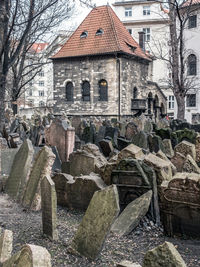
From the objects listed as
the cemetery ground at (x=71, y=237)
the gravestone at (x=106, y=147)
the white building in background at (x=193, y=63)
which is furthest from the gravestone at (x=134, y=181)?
the white building in background at (x=193, y=63)

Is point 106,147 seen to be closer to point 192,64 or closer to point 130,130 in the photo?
point 130,130

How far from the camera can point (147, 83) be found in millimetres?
31141

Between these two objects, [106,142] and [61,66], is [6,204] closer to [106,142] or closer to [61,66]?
[106,142]

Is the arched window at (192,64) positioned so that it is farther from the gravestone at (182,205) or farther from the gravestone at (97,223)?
the gravestone at (97,223)

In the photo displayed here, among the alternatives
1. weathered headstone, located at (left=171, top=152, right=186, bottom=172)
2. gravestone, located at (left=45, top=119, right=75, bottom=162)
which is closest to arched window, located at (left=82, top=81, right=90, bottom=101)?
gravestone, located at (left=45, top=119, right=75, bottom=162)

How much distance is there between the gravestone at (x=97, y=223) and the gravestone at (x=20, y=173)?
225cm

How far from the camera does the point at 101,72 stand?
2816 centimetres

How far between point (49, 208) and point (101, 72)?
2466 centimetres

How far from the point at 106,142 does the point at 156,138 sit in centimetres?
122

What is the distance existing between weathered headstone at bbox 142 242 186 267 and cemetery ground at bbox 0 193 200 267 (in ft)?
3.63

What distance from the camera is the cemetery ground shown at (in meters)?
3.77

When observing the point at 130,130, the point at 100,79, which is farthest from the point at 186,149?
the point at 100,79

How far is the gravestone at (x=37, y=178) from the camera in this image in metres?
5.33

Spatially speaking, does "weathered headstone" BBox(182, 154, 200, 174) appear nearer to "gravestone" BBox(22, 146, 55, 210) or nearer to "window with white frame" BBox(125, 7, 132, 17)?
"gravestone" BBox(22, 146, 55, 210)
